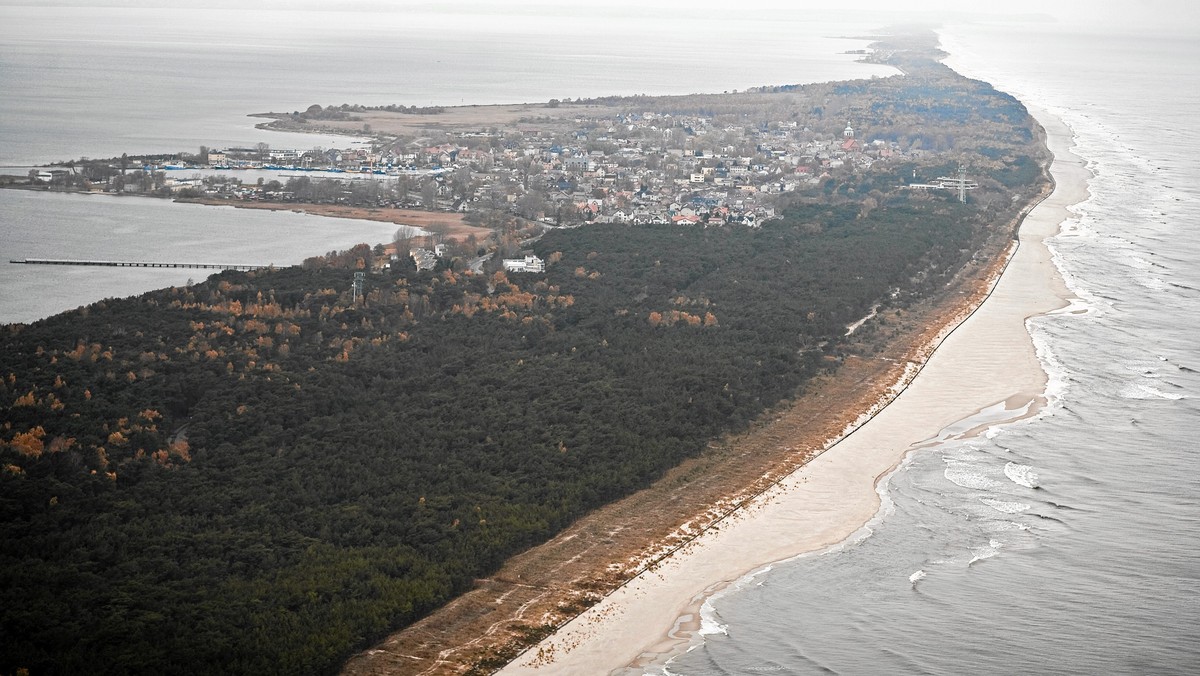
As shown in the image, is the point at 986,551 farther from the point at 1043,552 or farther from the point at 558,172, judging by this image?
the point at 558,172

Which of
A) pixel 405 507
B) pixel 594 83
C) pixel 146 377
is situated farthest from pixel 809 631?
pixel 594 83

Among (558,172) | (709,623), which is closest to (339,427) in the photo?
(709,623)

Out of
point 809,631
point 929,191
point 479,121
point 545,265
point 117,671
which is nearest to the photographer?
point 117,671

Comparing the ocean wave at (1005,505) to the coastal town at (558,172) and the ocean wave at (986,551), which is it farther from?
the coastal town at (558,172)

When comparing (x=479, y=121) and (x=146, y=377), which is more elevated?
(x=479, y=121)

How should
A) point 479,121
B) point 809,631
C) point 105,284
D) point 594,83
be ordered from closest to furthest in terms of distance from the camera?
point 809,631 < point 105,284 < point 479,121 < point 594,83

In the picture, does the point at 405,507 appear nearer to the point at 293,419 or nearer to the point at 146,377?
the point at 293,419

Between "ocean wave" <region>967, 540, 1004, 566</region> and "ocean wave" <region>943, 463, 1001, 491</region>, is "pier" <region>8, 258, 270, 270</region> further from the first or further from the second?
"ocean wave" <region>967, 540, 1004, 566</region>
